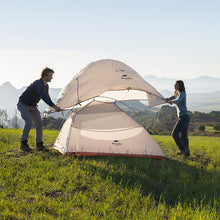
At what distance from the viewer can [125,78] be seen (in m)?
7.56

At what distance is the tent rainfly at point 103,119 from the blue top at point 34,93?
0.55 meters

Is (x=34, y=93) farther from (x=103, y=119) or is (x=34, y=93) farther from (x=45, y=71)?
(x=103, y=119)

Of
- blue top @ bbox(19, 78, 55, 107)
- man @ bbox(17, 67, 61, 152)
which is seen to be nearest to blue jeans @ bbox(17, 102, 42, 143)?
man @ bbox(17, 67, 61, 152)

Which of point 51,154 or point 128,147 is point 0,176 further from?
point 128,147

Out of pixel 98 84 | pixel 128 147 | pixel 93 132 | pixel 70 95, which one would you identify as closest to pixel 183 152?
pixel 128 147

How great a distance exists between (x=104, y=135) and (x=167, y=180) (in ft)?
10.00

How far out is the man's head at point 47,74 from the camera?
773 centimetres

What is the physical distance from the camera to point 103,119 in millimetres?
8398

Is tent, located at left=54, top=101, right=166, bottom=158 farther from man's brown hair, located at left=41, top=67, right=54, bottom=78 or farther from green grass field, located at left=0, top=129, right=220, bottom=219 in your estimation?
man's brown hair, located at left=41, top=67, right=54, bottom=78

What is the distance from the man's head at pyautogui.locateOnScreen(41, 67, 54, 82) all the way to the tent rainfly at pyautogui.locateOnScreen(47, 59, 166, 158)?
2.07ft

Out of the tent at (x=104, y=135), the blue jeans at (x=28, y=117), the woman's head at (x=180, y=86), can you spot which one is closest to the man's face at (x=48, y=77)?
the blue jeans at (x=28, y=117)

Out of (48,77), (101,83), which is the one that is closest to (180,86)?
(101,83)

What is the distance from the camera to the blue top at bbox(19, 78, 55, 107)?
7.39m

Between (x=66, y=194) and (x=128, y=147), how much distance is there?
368cm
